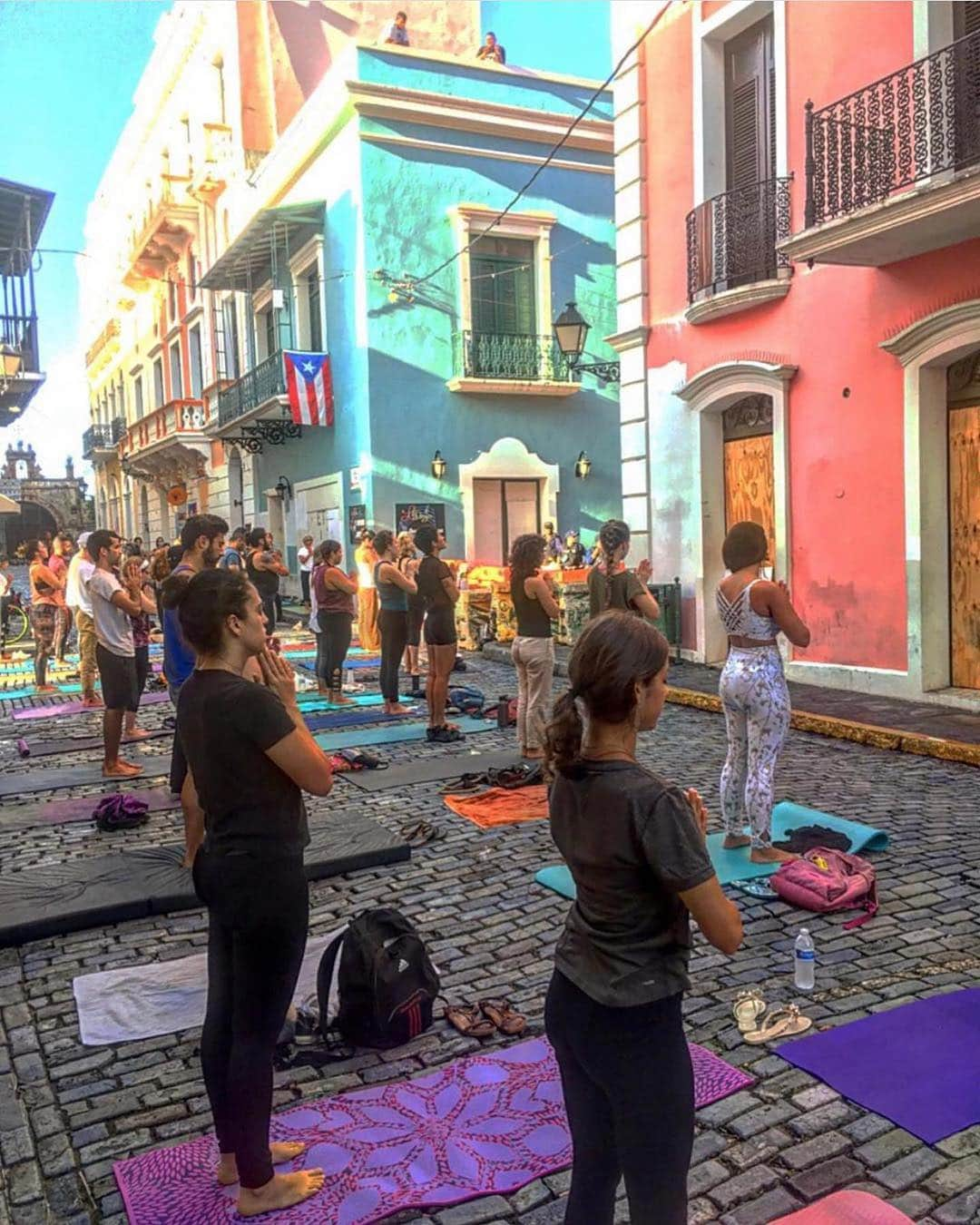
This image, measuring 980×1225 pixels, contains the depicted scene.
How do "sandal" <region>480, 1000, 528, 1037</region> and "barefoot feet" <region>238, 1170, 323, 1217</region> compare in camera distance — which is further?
"sandal" <region>480, 1000, 528, 1037</region>

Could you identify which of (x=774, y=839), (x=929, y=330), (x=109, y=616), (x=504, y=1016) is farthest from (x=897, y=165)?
(x=504, y=1016)

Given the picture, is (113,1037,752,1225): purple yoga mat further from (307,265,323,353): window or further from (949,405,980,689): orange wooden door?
(307,265,323,353): window

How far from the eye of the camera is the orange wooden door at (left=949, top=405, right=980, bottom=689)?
8.97 meters

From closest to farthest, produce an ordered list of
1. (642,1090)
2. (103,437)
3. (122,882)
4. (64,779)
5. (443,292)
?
(642,1090) → (122,882) → (64,779) → (443,292) → (103,437)

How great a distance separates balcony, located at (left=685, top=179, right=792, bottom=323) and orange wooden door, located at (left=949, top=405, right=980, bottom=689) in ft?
8.03

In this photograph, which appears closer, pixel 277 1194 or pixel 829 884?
pixel 277 1194

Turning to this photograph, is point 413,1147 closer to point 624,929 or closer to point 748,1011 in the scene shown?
point 748,1011

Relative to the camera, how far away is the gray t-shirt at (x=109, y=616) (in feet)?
24.0

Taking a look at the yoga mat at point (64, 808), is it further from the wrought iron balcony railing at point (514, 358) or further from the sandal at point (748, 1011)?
the wrought iron balcony railing at point (514, 358)

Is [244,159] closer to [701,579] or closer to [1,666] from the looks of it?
[1,666]

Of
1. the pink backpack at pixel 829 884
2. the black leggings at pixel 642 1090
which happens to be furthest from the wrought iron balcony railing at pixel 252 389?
the black leggings at pixel 642 1090

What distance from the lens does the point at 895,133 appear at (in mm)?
8711

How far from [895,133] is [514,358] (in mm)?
10901

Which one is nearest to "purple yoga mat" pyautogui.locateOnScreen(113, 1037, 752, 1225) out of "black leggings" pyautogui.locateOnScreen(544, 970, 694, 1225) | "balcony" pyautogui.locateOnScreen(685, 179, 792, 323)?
"black leggings" pyautogui.locateOnScreen(544, 970, 694, 1225)
